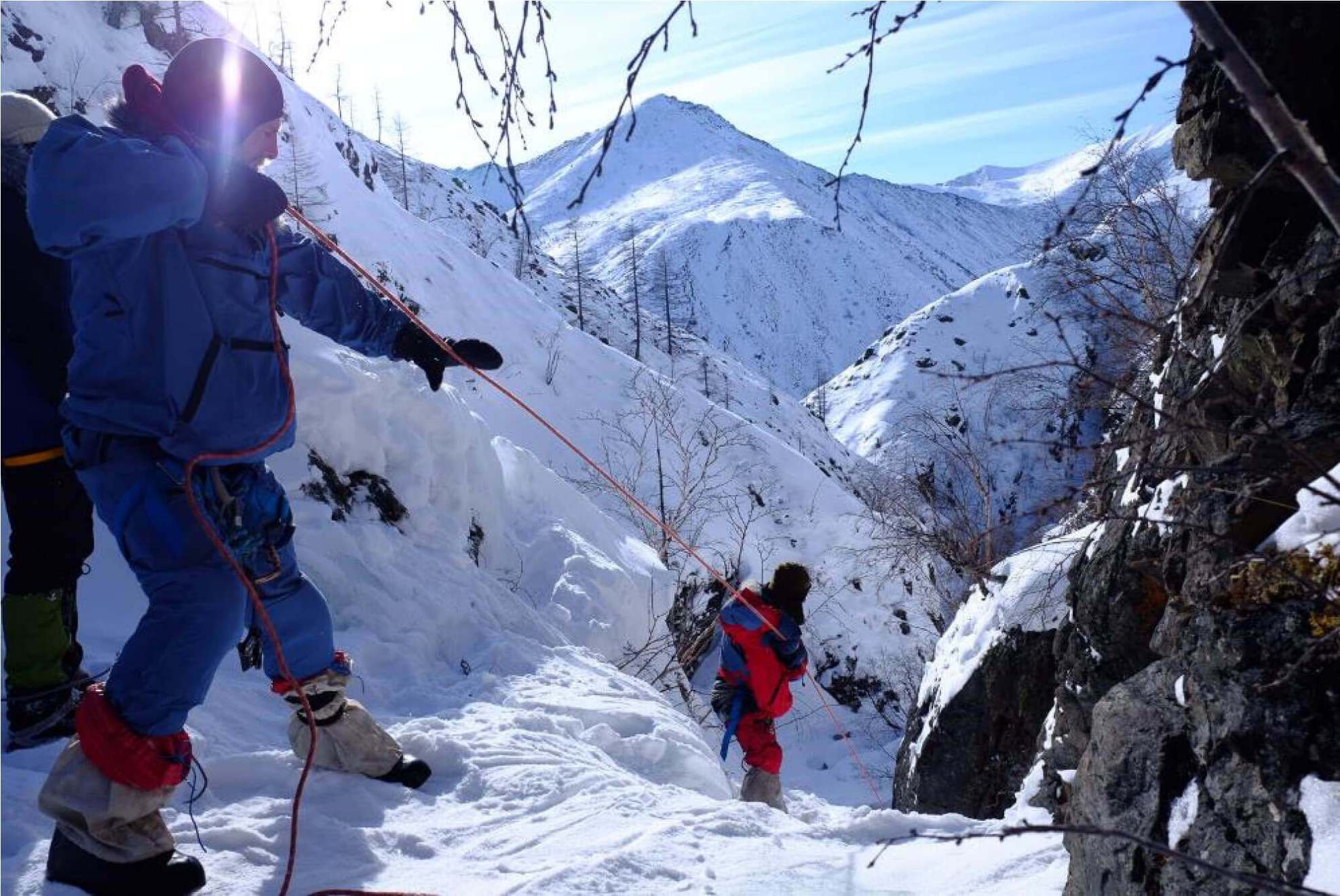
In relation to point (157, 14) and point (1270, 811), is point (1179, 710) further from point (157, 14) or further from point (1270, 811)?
point (157, 14)

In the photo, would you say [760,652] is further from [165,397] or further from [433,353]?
[165,397]

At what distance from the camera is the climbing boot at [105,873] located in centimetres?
221

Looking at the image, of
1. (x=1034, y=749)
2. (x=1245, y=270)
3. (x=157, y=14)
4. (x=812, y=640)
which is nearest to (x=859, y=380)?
(x=812, y=640)

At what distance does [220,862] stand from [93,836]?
0.44m

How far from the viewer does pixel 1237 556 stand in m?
1.65

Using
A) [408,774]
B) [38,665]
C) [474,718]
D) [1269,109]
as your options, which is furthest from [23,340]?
[1269,109]

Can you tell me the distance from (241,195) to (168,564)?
0.99 metres

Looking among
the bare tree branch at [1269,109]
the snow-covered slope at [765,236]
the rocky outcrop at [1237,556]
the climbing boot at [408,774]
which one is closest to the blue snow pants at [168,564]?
the climbing boot at [408,774]

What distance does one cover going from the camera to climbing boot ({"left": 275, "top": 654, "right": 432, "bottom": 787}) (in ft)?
9.68

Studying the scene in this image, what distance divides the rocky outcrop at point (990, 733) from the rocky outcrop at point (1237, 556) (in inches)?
144

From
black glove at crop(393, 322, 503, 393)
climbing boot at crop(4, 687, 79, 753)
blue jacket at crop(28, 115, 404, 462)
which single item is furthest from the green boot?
black glove at crop(393, 322, 503, 393)

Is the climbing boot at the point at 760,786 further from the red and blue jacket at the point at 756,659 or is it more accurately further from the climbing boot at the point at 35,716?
the climbing boot at the point at 35,716

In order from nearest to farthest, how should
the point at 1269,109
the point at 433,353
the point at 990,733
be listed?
the point at 1269,109, the point at 433,353, the point at 990,733

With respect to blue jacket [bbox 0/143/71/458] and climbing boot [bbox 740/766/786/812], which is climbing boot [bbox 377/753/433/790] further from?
climbing boot [bbox 740/766/786/812]
